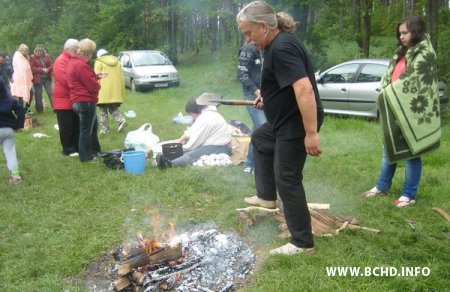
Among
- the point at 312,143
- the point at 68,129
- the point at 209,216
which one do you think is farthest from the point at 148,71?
the point at 312,143

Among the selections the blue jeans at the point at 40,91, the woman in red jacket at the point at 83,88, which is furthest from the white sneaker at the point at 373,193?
the blue jeans at the point at 40,91

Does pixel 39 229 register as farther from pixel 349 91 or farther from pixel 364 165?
pixel 349 91

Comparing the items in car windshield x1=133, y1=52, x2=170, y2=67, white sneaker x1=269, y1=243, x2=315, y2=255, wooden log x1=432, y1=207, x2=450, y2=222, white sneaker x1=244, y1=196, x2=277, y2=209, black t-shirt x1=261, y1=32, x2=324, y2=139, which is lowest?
wooden log x1=432, y1=207, x2=450, y2=222

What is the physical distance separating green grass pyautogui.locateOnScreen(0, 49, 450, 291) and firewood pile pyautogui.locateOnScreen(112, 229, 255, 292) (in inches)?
6.6

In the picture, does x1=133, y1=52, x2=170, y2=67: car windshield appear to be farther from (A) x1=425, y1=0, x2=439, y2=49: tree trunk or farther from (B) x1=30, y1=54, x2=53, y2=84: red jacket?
(A) x1=425, y1=0, x2=439, y2=49: tree trunk

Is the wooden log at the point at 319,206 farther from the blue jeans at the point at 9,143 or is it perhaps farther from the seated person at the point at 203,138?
the blue jeans at the point at 9,143

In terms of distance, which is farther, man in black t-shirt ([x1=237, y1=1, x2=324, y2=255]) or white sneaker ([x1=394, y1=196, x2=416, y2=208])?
white sneaker ([x1=394, y1=196, x2=416, y2=208])

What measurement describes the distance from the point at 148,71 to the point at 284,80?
13998 mm

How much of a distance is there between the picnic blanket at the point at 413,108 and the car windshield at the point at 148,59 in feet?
44.7

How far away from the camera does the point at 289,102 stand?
10.2 ft

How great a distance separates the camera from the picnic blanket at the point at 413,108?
13.5 ft

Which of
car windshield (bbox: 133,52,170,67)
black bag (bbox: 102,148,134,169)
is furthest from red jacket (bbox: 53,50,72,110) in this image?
→ car windshield (bbox: 133,52,170,67)

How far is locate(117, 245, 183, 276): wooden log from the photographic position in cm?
307

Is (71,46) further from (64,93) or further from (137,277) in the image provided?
(137,277)
